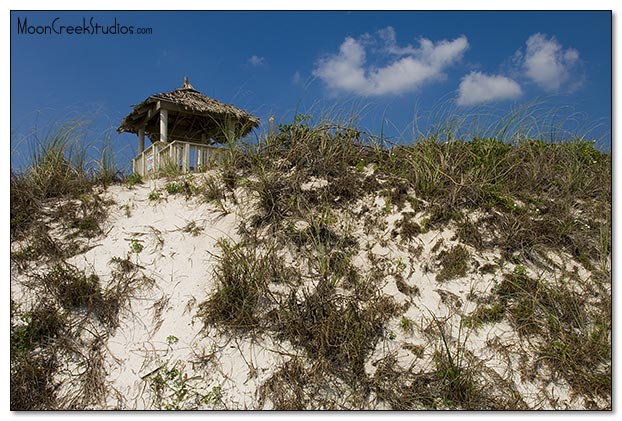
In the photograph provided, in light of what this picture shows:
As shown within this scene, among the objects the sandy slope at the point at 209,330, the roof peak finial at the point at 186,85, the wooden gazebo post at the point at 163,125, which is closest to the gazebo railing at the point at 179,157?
the sandy slope at the point at 209,330

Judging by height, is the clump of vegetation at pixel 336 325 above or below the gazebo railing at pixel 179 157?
below

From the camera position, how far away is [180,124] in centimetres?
1588

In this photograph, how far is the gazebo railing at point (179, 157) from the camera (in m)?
7.98

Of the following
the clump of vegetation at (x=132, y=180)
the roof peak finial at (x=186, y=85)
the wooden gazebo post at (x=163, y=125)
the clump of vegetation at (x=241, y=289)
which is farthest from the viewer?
the roof peak finial at (x=186, y=85)

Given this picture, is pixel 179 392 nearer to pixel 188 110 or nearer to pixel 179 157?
pixel 179 157

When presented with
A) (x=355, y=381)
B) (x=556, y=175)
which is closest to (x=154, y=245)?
(x=355, y=381)

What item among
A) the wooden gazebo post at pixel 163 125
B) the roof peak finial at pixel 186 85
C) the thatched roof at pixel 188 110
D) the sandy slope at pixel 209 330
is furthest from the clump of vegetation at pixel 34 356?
the roof peak finial at pixel 186 85

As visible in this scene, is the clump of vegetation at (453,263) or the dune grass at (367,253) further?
the clump of vegetation at (453,263)

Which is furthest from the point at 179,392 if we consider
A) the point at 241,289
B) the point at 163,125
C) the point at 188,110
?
the point at 188,110

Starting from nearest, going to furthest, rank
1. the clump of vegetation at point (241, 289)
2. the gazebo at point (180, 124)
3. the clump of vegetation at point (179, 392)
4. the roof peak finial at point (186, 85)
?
the clump of vegetation at point (179, 392), the clump of vegetation at point (241, 289), the gazebo at point (180, 124), the roof peak finial at point (186, 85)

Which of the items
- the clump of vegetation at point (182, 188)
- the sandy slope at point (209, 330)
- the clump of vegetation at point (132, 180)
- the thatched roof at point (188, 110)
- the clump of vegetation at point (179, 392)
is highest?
the thatched roof at point (188, 110)

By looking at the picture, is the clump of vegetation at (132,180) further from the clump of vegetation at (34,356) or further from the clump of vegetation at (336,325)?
the clump of vegetation at (336,325)

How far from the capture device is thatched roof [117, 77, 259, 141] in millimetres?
13438

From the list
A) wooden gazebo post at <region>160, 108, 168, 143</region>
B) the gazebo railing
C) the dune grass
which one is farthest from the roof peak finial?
the dune grass
